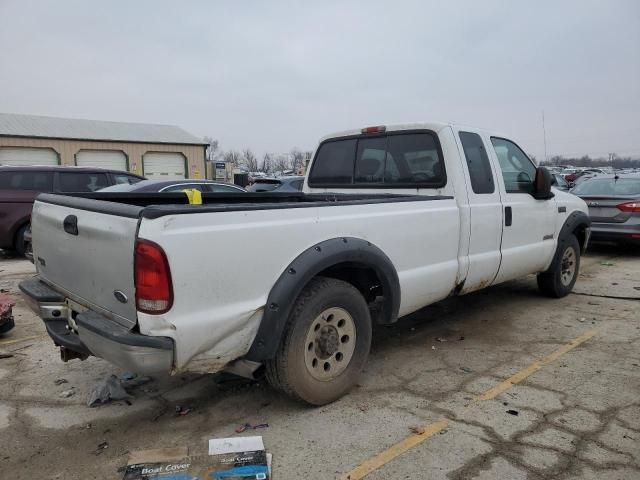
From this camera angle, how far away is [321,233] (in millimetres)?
3109

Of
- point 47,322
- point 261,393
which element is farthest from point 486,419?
point 47,322

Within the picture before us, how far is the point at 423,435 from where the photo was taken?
2996 mm

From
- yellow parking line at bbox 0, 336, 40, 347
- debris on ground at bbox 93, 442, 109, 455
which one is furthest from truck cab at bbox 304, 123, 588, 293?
yellow parking line at bbox 0, 336, 40, 347

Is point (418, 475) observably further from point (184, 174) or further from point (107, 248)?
point (184, 174)

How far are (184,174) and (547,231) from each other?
33.6m

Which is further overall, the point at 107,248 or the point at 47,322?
the point at 47,322

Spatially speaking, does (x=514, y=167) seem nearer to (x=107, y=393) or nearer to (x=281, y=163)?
(x=107, y=393)

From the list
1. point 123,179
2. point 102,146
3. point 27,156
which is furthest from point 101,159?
point 123,179

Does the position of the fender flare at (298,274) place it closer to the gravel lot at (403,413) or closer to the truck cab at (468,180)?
the gravel lot at (403,413)

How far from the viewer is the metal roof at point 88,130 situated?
3119cm

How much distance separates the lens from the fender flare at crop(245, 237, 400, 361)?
9.28 feet

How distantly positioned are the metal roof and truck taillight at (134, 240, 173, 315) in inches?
1292

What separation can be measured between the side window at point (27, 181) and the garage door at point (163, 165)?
1024 inches

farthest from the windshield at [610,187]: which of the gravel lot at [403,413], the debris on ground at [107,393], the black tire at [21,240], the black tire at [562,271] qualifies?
the black tire at [21,240]
